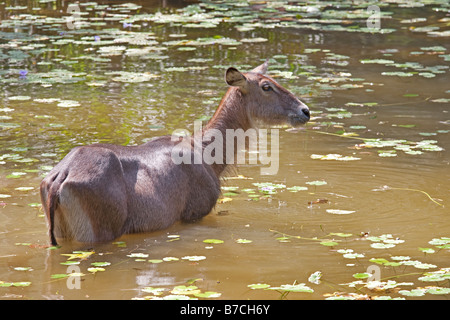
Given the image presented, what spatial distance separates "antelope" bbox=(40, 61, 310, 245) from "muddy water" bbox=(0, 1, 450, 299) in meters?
0.15

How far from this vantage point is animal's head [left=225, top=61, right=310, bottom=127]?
25.7ft

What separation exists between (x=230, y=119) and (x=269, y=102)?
1.39ft

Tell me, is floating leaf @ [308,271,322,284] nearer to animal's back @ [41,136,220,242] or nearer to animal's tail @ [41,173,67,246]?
animal's back @ [41,136,220,242]

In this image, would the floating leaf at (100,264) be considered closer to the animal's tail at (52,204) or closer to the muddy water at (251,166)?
the muddy water at (251,166)

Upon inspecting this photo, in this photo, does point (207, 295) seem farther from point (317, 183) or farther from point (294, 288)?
point (317, 183)

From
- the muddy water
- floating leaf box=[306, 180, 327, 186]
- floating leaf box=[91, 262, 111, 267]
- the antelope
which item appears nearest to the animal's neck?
the antelope

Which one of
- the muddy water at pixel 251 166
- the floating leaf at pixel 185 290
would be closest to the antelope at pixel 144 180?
the muddy water at pixel 251 166

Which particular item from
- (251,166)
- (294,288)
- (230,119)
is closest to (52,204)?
(294,288)

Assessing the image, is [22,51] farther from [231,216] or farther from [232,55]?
[231,216]

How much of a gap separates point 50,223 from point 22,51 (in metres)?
8.25

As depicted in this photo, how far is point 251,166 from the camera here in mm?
8617
